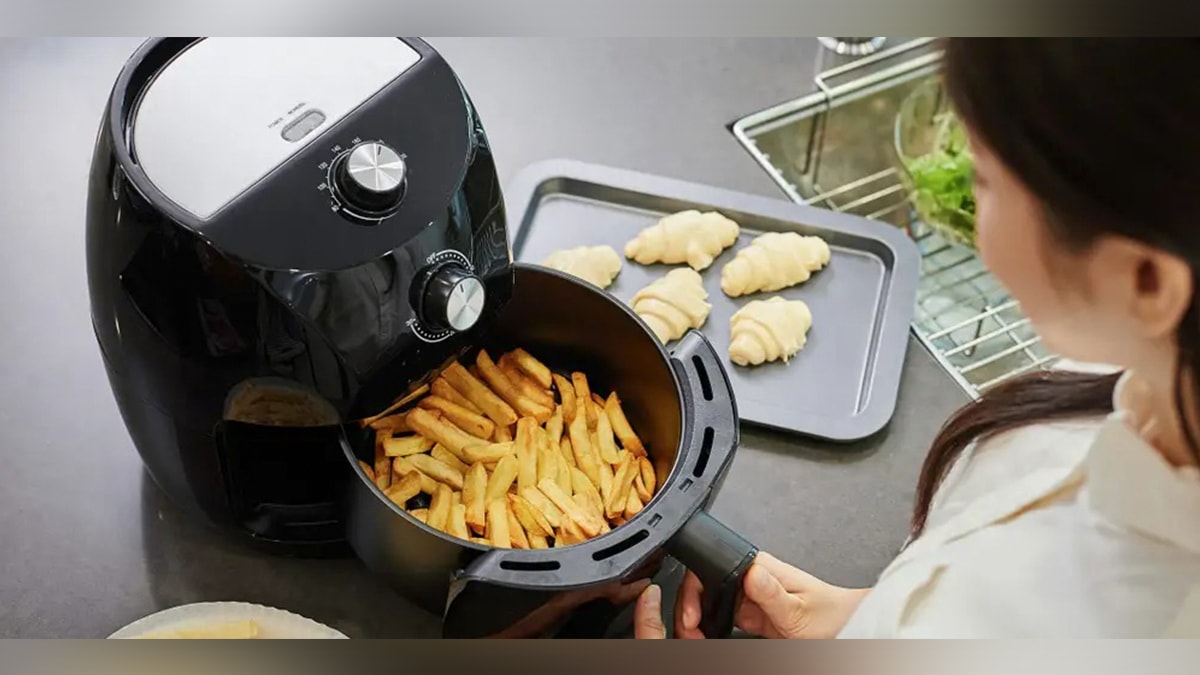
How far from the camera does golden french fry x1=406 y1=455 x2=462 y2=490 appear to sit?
2.18 feet

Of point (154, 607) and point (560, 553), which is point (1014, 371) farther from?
point (154, 607)

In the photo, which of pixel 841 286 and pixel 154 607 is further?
pixel 841 286

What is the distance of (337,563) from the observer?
71 centimetres

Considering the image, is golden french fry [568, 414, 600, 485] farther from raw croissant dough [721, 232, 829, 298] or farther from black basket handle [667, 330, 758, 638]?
raw croissant dough [721, 232, 829, 298]

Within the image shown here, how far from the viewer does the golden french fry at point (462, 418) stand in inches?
26.6

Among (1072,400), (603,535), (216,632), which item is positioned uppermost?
(1072,400)

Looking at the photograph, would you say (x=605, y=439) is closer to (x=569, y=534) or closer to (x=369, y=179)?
(x=569, y=534)

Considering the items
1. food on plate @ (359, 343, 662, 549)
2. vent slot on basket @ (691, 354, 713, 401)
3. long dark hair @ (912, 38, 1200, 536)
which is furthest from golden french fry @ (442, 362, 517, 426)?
long dark hair @ (912, 38, 1200, 536)

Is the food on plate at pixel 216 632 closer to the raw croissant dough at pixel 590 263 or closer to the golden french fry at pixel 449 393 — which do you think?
the golden french fry at pixel 449 393

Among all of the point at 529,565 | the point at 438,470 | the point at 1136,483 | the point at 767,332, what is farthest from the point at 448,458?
the point at 1136,483

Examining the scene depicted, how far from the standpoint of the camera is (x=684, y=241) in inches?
32.9

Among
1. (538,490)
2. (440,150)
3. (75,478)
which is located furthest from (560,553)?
(75,478)

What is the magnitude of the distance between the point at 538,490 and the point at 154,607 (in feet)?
0.71

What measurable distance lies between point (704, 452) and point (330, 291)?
0.65ft
